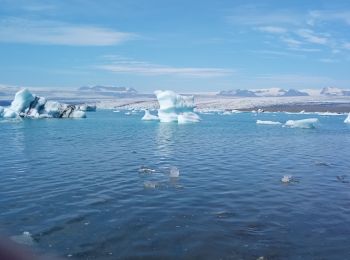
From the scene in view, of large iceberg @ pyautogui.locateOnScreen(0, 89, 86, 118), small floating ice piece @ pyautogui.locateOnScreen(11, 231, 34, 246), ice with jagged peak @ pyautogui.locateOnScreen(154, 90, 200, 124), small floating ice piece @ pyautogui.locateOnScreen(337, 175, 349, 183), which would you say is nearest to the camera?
small floating ice piece @ pyautogui.locateOnScreen(11, 231, 34, 246)

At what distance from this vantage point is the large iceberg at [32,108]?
71.1 metres

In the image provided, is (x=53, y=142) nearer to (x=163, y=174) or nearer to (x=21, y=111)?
(x=163, y=174)

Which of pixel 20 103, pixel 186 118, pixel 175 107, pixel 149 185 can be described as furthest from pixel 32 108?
pixel 149 185

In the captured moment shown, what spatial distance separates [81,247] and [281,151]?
21610 mm

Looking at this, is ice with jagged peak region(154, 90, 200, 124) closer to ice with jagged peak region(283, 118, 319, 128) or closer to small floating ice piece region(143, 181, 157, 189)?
ice with jagged peak region(283, 118, 319, 128)

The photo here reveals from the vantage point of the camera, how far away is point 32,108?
7400cm

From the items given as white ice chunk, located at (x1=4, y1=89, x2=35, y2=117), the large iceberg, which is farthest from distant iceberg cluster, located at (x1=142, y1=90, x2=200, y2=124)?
white ice chunk, located at (x1=4, y1=89, x2=35, y2=117)

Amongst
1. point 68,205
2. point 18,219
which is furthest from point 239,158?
point 18,219

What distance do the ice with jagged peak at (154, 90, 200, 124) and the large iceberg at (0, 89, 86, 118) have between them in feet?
72.6

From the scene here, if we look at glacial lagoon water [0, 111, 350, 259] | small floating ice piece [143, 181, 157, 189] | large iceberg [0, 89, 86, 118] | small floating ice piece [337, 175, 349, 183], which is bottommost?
small floating ice piece [337, 175, 349, 183]

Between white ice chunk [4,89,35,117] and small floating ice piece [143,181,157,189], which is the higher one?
white ice chunk [4,89,35,117]

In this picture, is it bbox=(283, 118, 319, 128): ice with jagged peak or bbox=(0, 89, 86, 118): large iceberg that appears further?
bbox=(0, 89, 86, 118): large iceberg

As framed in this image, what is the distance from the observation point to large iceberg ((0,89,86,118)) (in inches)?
2800

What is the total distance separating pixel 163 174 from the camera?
18.2 meters
